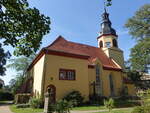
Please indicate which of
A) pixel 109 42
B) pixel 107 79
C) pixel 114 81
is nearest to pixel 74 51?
pixel 107 79

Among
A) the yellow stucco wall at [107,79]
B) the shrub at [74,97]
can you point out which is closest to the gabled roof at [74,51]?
the yellow stucco wall at [107,79]

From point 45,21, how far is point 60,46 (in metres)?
18.3

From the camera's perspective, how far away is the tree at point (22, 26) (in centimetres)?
517

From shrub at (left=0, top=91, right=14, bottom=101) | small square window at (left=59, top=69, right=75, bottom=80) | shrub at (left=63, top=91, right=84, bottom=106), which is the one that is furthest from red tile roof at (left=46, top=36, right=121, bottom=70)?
shrub at (left=0, top=91, right=14, bottom=101)

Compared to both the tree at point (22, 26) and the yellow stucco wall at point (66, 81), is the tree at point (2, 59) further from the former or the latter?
the tree at point (22, 26)

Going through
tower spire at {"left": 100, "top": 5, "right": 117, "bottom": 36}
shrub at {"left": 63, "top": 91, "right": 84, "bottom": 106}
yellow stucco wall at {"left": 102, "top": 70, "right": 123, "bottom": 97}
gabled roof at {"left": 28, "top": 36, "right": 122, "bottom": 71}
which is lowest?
shrub at {"left": 63, "top": 91, "right": 84, "bottom": 106}

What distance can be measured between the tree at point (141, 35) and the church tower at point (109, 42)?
5895mm

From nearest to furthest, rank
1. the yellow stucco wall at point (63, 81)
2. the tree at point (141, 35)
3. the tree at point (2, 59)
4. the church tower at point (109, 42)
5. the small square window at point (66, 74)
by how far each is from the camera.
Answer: the yellow stucco wall at point (63, 81)
the small square window at point (66, 74)
the tree at point (141, 35)
the church tower at point (109, 42)
the tree at point (2, 59)

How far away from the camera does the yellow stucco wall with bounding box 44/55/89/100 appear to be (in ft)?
69.0

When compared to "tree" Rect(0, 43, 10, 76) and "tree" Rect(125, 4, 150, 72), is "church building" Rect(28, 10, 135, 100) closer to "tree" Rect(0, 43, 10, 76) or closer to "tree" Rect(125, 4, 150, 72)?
"tree" Rect(125, 4, 150, 72)

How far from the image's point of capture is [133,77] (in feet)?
110

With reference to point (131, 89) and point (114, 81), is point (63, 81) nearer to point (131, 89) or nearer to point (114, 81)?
point (114, 81)

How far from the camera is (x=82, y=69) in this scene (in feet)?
77.7

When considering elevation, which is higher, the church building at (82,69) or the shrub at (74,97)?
the church building at (82,69)
